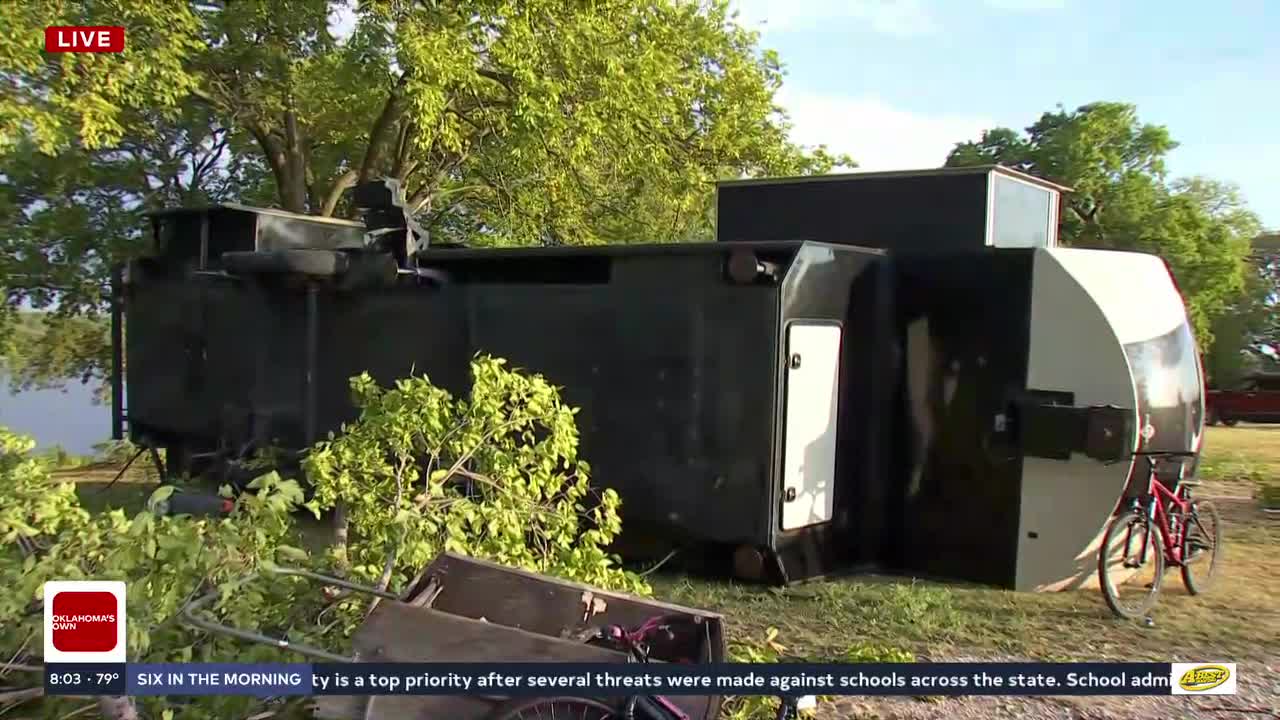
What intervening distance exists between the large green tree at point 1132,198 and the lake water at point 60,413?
67.0 feet

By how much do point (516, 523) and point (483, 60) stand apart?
8955mm

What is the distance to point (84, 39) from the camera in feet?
30.2

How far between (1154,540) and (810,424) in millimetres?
2292

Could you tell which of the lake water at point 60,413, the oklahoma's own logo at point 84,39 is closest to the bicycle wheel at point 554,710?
the oklahoma's own logo at point 84,39

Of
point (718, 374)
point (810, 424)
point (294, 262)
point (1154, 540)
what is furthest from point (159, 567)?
point (1154, 540)

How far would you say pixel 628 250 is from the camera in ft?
22.6

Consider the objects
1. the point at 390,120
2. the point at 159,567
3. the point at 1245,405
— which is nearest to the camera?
the point at 159,567

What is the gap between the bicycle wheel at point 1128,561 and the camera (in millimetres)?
6164

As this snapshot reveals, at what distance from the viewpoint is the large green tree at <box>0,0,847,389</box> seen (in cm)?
1002

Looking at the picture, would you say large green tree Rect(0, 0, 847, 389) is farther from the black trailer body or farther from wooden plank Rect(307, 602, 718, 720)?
wooden plank Rect(307, 602, 718, 720)

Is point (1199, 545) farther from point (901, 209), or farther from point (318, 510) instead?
point (318, 510)

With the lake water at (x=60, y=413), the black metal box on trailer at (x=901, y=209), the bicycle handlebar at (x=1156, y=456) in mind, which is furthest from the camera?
the lake water at (x=60, y=413)

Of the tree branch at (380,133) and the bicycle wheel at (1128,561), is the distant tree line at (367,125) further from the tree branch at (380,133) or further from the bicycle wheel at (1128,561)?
the bicycle wheel at (1128,561)

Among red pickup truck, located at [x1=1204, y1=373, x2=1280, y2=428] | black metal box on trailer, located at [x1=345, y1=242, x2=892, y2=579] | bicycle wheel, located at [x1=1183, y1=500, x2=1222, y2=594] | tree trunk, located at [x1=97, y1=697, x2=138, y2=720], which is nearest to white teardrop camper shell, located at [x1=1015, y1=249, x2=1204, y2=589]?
bicycle wheel, located at [x1=1183, y1=500, x2=1222, y2=594]
